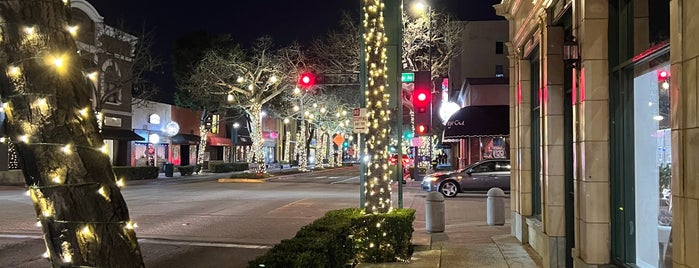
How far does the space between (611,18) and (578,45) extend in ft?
1.49

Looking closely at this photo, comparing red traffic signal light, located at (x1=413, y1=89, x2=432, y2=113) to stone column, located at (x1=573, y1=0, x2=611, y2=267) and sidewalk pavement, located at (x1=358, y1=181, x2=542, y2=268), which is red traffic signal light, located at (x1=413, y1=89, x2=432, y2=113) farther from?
stone column, located at (x1=573, y1=0, x2=611, y2=267)

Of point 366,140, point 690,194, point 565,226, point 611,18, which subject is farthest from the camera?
point 366,140

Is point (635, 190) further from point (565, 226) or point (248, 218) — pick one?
point (248, 218)

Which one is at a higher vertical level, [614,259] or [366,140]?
[366,140]

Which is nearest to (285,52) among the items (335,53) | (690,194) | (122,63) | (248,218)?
(335,53)

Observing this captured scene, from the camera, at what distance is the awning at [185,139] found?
46.2 m

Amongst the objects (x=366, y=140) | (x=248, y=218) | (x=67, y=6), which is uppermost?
(x=67, y=6)

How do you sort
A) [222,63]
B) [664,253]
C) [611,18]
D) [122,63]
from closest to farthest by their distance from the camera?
[664,253], [611,18], [222,63], [122,63]

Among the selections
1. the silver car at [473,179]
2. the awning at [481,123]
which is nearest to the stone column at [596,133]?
the silver car at [473,179]

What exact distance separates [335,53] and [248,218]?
2113 centimetres

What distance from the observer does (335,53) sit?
35.0m

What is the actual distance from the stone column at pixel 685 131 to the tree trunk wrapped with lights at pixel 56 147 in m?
3.53

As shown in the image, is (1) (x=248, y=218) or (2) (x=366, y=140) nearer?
(2) (x=366, y=140)

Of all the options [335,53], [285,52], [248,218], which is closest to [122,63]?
[285,52]
